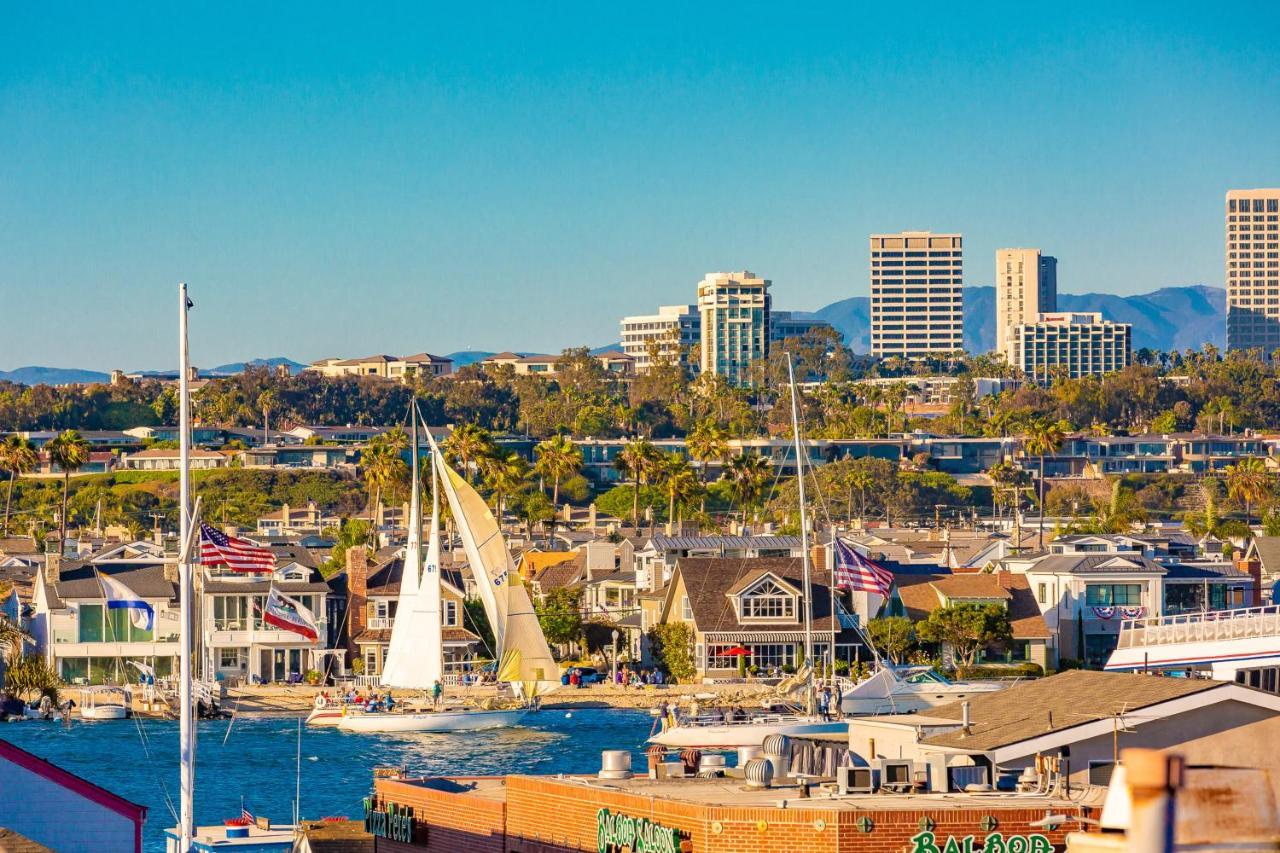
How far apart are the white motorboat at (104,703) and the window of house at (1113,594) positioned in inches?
1680

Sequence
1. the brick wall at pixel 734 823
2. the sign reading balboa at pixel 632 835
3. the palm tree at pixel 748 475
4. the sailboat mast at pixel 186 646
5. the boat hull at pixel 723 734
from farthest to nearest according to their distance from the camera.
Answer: the palm tree at pixel 748 475, the boat hull at pixel 723 734, the sailboat mast at pixel 186 646, the sign reading balboa at pixel 632 835, the brick wall at pixel 734 823

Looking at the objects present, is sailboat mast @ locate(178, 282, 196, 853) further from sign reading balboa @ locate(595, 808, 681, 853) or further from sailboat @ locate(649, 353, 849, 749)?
sailboat @ locate(649, 353, 849, 749)

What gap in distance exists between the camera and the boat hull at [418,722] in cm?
8219

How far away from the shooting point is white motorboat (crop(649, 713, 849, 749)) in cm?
6981

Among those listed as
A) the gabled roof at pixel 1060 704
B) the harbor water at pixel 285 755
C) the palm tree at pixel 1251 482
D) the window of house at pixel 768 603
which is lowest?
the harbor water at pixel 285 755

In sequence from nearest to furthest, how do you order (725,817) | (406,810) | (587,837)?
(725,817) → (587,837) → (406,810)

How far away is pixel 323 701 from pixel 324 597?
15247 mm

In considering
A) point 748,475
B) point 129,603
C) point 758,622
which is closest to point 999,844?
point 758,622

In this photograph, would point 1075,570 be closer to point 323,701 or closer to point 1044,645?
point 1044,645

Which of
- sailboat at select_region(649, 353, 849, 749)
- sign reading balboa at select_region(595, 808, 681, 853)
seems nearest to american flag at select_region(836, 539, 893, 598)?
sailboat at select_region(649, 353, 849, 749)

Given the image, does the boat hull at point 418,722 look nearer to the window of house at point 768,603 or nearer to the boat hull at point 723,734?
the boat hull at point 723,734

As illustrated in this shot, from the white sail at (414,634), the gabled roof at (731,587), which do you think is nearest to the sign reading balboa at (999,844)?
the white sail at (414,634)

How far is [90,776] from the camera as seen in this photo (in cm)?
7038

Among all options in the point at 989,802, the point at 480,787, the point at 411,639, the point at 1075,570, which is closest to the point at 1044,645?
the point at 1075,570
